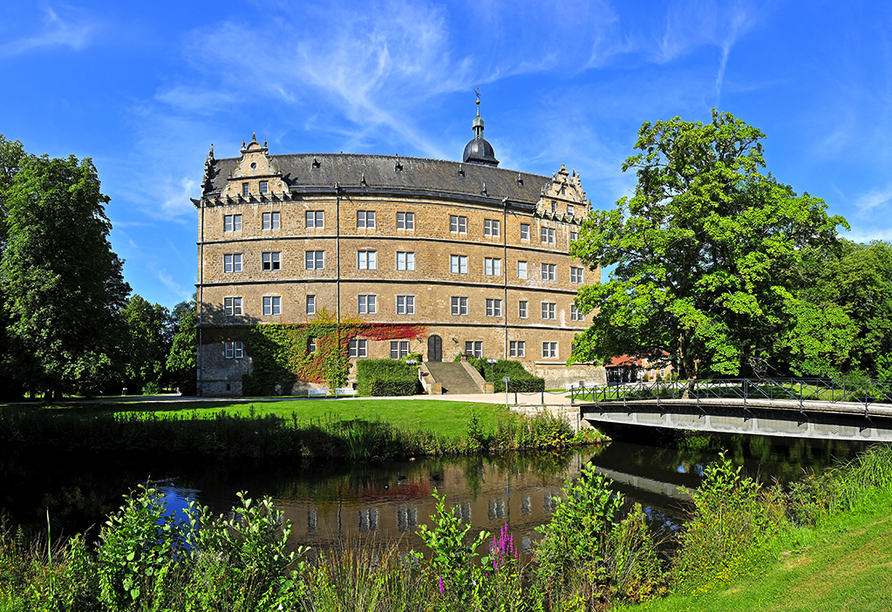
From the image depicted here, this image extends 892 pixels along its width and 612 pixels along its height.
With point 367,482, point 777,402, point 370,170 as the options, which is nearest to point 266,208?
point 370,170

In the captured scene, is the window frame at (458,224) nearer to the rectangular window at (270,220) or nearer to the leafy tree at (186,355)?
the rectangular window at (270,220)

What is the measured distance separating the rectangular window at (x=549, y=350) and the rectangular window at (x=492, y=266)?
7.19 m

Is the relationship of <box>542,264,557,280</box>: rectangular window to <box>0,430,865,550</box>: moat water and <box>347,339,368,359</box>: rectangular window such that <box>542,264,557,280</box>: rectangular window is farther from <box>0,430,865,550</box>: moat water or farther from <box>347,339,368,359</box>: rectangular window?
<box>0,430,865,550</box>: moat water

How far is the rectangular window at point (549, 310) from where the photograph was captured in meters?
47.0

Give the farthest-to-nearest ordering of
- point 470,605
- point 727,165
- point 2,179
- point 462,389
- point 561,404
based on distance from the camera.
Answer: point 462,389, point 2,179, point 561,404, point 727,165, point 470,605

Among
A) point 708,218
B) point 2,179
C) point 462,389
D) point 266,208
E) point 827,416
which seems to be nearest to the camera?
point 827,416

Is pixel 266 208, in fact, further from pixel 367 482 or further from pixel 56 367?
pixel 367 482

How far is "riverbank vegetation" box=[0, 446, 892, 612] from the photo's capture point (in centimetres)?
584

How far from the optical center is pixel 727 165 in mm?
23781

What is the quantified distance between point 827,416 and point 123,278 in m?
45.7

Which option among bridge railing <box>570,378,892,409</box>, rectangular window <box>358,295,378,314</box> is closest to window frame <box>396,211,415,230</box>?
rectangular window <box>358,295,378,314</box>

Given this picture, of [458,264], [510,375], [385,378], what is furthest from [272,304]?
[510,375]

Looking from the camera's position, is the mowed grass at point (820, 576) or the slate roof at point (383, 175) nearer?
the mowed grass at point (820, 576)

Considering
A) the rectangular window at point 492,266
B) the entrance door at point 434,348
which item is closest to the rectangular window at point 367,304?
the entrance door at point 434,348
